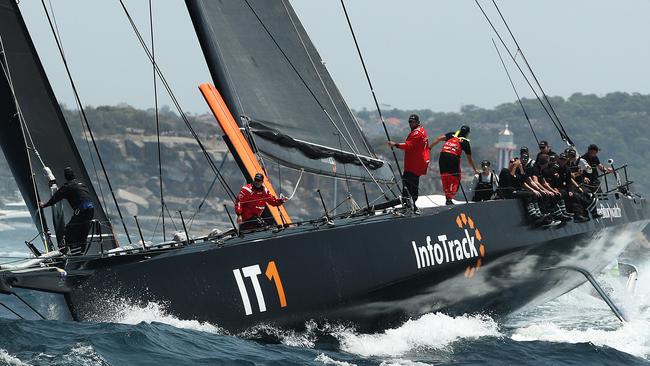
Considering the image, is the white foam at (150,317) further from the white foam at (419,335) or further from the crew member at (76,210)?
the white foam at (419,335)

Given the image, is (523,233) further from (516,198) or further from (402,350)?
(402,350)

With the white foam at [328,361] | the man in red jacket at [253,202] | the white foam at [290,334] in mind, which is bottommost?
the white foam at [328,361]

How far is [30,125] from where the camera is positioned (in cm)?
1028

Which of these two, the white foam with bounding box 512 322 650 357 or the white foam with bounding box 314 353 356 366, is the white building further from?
the white foam with bounding box 314 353 356 366

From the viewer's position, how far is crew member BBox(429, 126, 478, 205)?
10922mm

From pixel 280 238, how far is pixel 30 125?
8.47 feet

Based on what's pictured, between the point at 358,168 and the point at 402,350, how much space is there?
2159 millimetres

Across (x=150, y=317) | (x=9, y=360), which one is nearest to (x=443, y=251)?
(x=150, y=317)

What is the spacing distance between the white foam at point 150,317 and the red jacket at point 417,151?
114 inches

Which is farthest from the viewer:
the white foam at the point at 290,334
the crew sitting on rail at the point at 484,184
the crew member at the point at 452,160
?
the crew sitting on rail at the point at 484,184

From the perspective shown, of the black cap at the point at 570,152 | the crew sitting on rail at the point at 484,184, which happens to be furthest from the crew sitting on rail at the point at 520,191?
the black cap at the point at 570,152

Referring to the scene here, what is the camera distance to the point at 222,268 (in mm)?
8828

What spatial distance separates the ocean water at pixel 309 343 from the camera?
798 cm

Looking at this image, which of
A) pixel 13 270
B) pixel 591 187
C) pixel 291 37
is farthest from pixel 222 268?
pixel 591 187
